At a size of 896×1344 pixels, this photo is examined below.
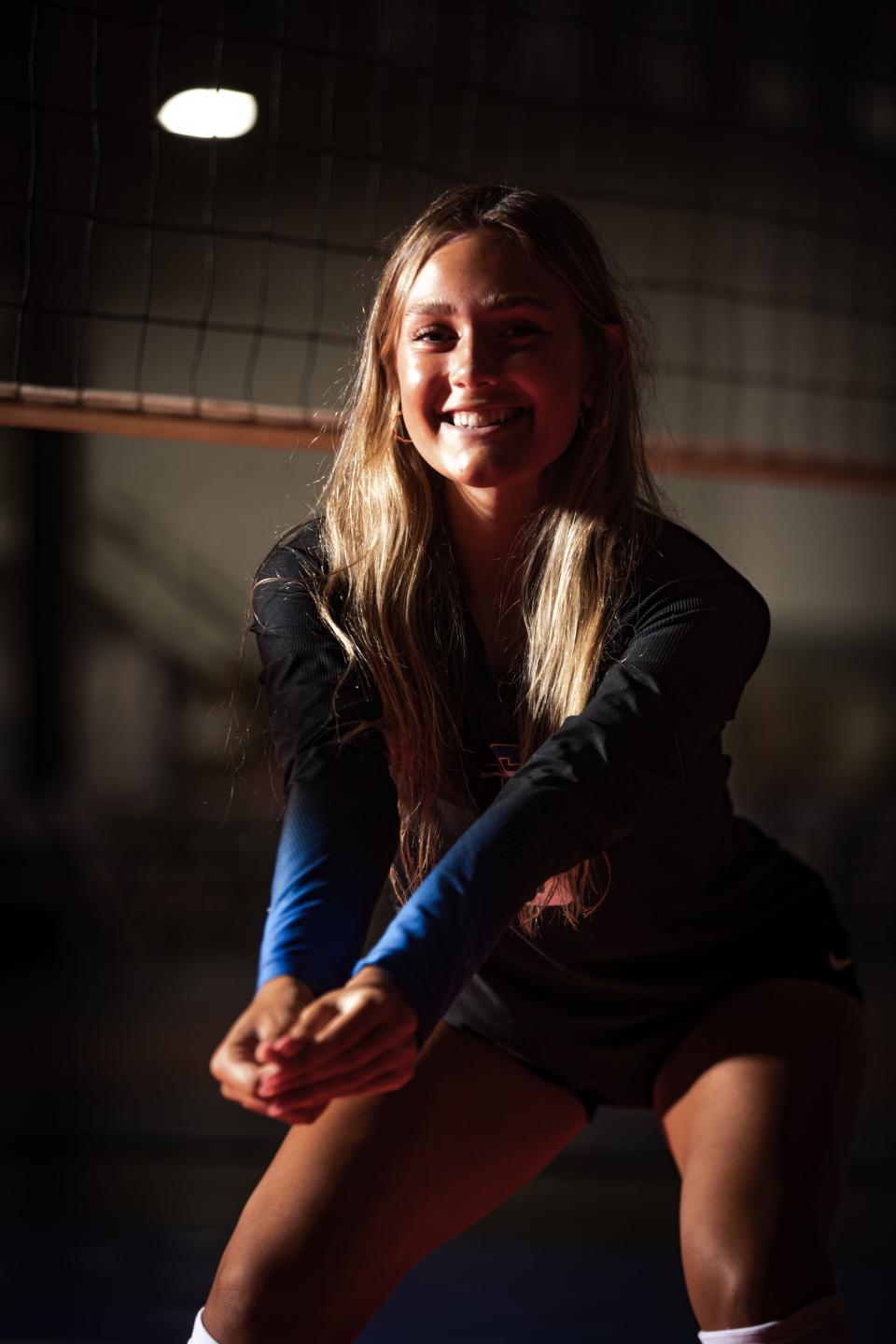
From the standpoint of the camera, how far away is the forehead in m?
1.04

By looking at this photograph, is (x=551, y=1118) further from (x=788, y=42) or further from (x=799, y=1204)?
(x=788, y=42)

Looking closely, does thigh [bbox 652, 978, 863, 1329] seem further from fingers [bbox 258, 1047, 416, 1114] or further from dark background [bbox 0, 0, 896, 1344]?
dark background [bbox 0, 0, 896, 1344]

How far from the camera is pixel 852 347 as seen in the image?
478cm

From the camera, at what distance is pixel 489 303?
1.04 m

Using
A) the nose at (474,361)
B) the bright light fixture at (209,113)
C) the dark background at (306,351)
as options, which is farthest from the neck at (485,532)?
the bright light fixture at (209,113)

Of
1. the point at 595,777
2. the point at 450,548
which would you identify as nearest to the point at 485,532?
the point at 450,548

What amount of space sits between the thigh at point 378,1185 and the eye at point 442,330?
56 cm

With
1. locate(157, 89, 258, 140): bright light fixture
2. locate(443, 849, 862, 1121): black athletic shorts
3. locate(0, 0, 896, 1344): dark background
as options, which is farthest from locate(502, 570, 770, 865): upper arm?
locate(157, 89, 258, 140): bright light fixture

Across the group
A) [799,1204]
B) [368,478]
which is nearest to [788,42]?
[368,478]

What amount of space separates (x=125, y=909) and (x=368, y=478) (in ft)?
10.4

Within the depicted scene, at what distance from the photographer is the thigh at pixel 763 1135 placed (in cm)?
100

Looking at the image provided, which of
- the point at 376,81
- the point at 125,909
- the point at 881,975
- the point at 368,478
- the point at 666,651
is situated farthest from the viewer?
the point at 376,81

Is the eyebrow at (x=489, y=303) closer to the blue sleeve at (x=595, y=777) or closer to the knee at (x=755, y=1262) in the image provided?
the blue sleeve at (x=595, y=777)

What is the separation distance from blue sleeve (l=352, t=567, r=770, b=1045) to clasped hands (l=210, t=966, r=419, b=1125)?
0.02 metres
